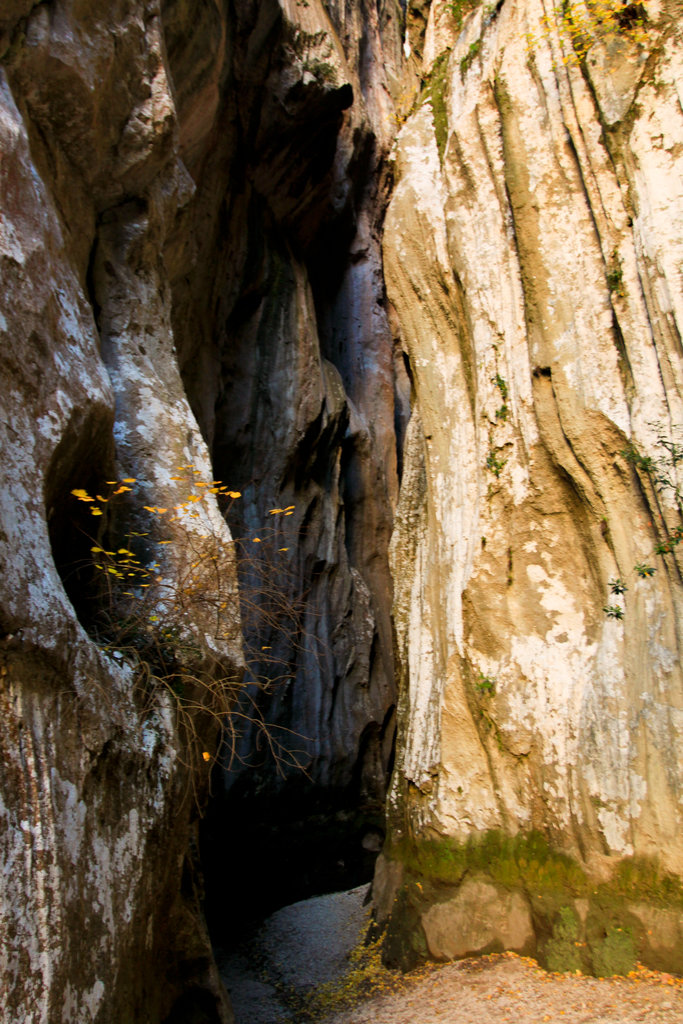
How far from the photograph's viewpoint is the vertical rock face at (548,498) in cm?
588

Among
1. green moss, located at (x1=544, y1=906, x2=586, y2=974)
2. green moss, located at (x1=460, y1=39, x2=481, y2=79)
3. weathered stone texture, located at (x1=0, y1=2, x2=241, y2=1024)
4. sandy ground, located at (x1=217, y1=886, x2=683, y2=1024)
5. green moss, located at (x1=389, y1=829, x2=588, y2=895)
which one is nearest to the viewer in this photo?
weathered stone texture, located at (x1=0, y1=2, x2=241, y2=1024)

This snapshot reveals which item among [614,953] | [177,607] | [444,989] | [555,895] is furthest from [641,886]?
[177,607]

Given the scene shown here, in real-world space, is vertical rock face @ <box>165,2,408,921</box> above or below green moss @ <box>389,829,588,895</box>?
above

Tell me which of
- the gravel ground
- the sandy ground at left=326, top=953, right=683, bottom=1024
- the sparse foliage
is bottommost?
the gravel ground

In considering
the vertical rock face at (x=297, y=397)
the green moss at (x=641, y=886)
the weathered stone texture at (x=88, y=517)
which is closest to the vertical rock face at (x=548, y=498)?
the green moss at (x=641, y=886)

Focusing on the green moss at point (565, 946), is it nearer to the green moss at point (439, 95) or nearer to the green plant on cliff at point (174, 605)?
the green plant on cliff at point (174, 605)

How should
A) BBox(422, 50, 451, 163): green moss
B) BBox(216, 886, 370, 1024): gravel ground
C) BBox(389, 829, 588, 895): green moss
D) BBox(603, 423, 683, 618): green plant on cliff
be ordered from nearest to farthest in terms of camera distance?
BBox(603, 423, 683, 618): green plant on cliff
BBox(389, 829, 588, 895): green moss
BBox(216, 886, 370, 1024): gravel ground
BBox(422, 50, 451, 163): green moss

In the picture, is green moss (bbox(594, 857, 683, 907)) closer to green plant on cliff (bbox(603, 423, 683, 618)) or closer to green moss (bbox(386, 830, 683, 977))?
green moss (bbox(386, 830, 683, 977))

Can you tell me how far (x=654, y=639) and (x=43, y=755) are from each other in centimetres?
454

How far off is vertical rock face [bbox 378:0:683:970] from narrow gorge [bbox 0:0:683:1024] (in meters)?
0.03

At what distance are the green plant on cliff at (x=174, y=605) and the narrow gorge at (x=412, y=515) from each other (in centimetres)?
3

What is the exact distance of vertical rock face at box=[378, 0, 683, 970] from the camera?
19.3ft

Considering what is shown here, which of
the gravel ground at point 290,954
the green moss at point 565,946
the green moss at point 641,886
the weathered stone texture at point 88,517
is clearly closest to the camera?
the weathered stone texture at point 88,517

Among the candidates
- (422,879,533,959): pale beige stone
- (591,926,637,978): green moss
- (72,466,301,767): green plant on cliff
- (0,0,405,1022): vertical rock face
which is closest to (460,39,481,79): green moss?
(0,0,405,1022): vertical rock face
